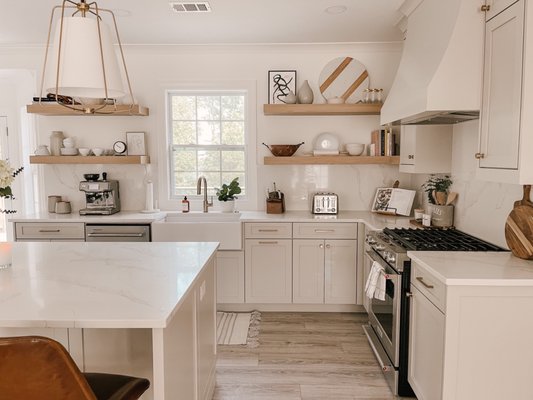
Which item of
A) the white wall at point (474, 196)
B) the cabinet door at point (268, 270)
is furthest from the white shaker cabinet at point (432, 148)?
the cabinet door at point (268, 270)

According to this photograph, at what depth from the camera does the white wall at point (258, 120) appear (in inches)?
174

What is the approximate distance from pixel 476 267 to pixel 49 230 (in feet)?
12.0

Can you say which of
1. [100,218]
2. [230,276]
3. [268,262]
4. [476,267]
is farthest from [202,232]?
[476,267]

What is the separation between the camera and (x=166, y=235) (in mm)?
3984

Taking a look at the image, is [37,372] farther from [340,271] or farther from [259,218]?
[340,271]

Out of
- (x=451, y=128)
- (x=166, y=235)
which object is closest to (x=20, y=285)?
(x=166, y=235)

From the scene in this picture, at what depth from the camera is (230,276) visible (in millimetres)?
4059

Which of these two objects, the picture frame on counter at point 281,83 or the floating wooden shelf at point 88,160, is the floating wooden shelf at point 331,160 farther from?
the floating wooden shelf at point 88,160

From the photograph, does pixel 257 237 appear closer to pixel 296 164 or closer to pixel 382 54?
pixel 296 164

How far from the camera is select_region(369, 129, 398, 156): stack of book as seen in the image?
13.7 ft

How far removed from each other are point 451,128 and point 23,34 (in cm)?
407

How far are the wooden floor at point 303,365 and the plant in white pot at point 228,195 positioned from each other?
Result: 1206 mm

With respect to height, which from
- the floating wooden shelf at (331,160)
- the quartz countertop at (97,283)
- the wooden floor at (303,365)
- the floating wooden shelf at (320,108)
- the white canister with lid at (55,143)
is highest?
the floating wooden shelf at (320,108)

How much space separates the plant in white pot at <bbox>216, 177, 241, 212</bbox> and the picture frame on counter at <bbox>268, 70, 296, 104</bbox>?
99cm
